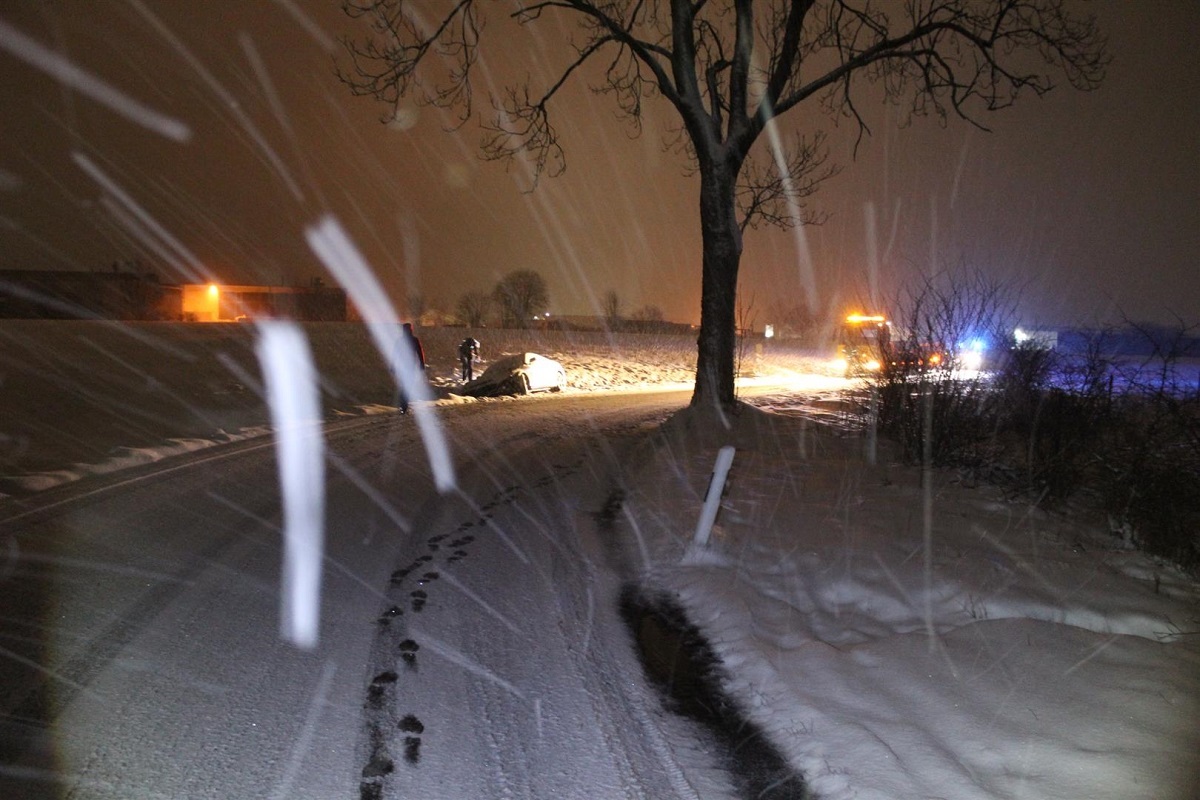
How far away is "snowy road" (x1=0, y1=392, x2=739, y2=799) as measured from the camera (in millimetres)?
3426

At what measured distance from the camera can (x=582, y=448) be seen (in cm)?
1323

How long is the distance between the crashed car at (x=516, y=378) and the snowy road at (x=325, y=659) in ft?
44.0

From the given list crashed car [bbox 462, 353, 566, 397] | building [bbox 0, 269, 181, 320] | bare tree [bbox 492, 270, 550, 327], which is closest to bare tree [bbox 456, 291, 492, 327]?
bare tree [bbox 492, 270, 550, 327]

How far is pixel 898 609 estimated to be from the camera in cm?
588

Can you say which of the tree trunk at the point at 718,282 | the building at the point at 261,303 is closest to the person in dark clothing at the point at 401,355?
the tree trunk at the point at 718,282

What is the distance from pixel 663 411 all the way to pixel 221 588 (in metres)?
14.9

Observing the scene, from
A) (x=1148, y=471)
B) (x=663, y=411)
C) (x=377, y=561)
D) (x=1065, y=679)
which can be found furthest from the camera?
(x=663, y=411)

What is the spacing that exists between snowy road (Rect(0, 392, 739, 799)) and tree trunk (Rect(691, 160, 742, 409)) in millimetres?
7026

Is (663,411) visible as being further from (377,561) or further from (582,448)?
(377,561)

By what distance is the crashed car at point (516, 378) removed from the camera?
21.9 meters

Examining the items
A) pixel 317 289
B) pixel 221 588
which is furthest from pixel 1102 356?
pixel 317 289

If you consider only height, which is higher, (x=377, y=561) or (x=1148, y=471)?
(x=1148, y=471)

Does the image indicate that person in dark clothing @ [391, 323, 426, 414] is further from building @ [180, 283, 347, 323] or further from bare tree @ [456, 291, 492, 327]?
bare tree @ [456, 291, 492, 327]

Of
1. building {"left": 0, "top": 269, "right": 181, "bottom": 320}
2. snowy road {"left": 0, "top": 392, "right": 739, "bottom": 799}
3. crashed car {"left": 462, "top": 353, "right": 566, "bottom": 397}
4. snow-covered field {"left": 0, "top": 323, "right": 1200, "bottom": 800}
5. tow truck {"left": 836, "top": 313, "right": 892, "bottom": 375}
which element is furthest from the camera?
building {"left": 0, "top": 269, "right": 181, "bottom": 320}
